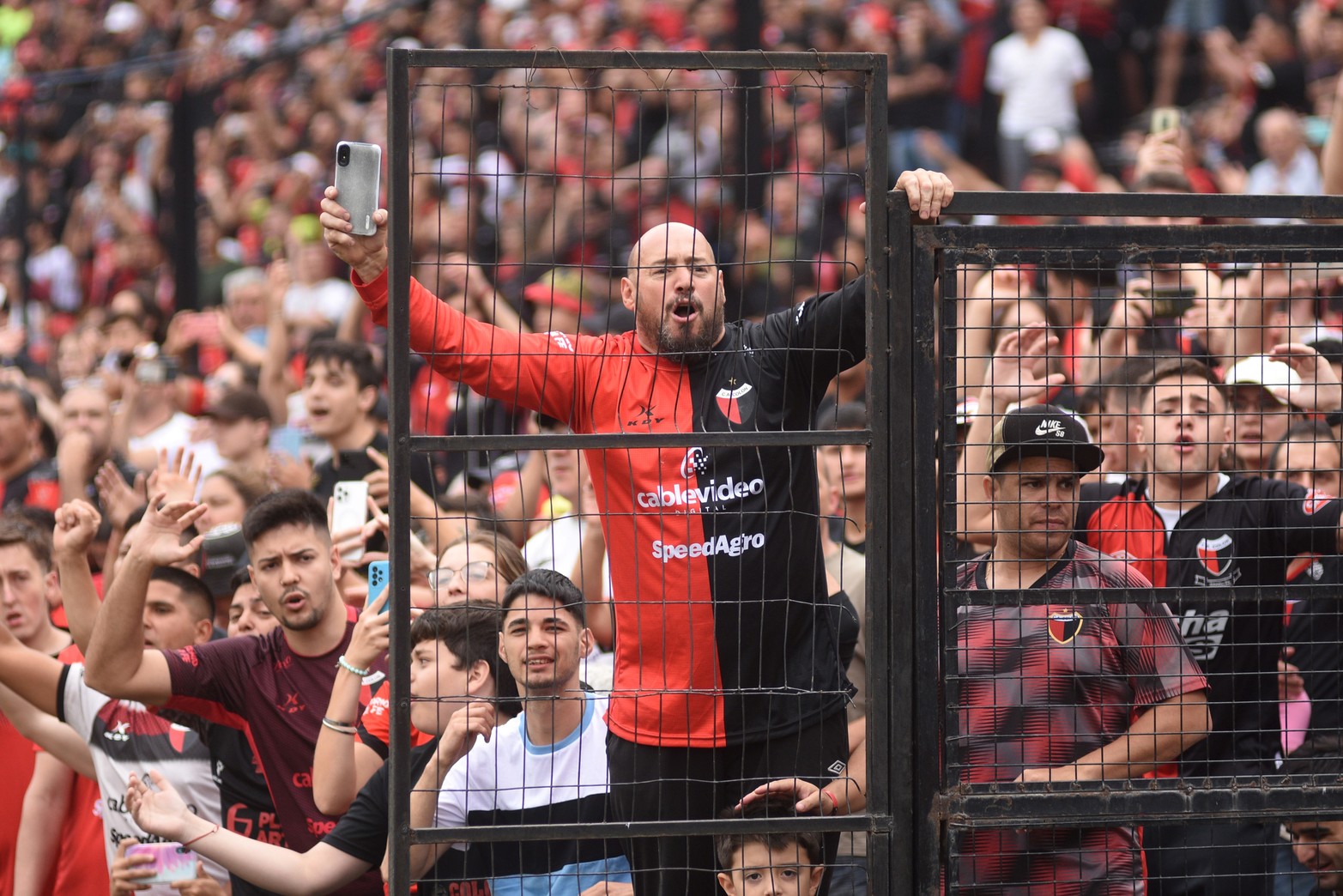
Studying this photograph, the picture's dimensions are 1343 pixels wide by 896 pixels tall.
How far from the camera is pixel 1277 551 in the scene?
4.65 m

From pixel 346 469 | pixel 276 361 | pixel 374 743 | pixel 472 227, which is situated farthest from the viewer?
pixel 472 227

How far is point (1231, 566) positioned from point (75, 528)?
12.4 feet

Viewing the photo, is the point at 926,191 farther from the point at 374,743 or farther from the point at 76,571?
the point at 76,571

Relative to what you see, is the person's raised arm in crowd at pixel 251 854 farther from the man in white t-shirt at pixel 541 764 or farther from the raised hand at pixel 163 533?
the raised hand at pixel 163 533

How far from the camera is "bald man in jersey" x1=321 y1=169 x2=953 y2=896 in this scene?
3879mm

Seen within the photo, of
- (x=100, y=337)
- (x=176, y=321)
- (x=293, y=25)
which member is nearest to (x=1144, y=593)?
(x=176, y=321)

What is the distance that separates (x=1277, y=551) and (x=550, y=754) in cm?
227

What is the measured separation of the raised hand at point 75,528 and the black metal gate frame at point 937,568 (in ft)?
9.60

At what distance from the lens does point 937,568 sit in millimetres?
3527

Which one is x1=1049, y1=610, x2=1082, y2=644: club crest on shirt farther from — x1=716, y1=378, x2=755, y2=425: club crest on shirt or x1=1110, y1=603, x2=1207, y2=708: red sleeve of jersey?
x1=716, y1=378, x2=755, y2=425: club crest on shirt

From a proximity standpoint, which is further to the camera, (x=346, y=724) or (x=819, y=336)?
(x=346, y=724)

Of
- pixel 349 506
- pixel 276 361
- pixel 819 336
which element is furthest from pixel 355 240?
pixel 276 361

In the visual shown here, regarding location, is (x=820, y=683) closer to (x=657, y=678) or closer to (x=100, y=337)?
(x=657, y=678)

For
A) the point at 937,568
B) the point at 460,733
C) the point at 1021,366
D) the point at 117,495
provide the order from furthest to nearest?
1. the point at 117,495
2. the point at 1021,366
3. the point at 460,733
4. the point at 937,568
